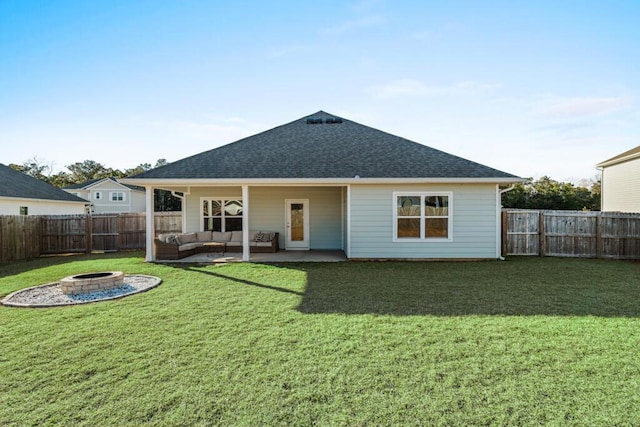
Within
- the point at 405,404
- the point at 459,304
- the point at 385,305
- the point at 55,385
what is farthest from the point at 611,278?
the point at 55,385

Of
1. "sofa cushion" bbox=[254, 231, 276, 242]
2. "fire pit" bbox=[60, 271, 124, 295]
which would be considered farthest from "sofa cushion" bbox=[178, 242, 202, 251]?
"fire pit" bbox=[60, 271, 124, 295]

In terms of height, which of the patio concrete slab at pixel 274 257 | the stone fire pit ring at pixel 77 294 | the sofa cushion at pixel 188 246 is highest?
the sofa cushion at pixel 188 246

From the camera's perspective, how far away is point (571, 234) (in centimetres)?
1241

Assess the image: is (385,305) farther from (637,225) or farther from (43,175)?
(43,175)

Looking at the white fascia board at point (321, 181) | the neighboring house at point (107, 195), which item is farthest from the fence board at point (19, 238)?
the neighboring house at point (107, 195)

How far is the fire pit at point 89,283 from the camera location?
705cm

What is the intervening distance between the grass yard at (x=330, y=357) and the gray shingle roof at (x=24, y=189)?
16938mm

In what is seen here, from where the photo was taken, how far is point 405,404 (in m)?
2.95

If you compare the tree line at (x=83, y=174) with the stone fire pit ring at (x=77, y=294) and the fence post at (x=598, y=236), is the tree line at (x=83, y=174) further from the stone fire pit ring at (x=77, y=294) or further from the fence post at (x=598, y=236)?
the fence post at (x=598, y=236)

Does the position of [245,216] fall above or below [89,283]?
above

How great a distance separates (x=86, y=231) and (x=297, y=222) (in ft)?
30.2

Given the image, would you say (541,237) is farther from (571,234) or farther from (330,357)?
(330,357)

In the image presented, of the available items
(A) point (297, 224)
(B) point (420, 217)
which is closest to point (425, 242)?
(B) point (420, 217)

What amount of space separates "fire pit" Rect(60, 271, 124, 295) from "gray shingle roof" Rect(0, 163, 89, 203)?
49.0ft
